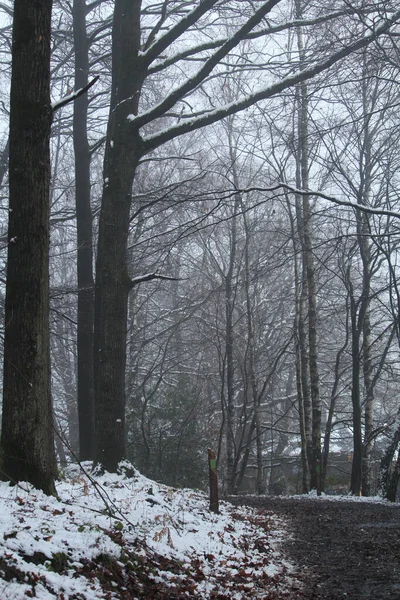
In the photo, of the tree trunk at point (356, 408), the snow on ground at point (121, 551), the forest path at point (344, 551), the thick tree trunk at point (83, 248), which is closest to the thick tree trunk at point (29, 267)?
the snow on ground at point (121, 551)

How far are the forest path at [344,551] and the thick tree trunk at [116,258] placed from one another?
311cm

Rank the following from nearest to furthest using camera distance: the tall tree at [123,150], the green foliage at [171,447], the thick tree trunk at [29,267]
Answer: the thick tree trunk at [29,267] < the tall tree at [123,150] < the green foliage at [171,447]

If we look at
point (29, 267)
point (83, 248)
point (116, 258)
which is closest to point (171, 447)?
point (83, 248)

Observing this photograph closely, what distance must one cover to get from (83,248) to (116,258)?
4916 millimetres

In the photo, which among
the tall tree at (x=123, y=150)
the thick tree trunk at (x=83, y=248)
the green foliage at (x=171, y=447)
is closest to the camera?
the tall tree at (x=123, y=150)

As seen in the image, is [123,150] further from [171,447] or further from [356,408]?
[171,447]

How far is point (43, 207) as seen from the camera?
6.30 metres

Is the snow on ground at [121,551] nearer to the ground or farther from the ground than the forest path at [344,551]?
farther from the ground

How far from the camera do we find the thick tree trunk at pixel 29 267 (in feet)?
19.5

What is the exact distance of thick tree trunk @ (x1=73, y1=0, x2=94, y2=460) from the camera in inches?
541

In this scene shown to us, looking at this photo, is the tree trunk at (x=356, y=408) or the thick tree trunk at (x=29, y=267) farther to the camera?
the tree trunk at (x=356, y=408)

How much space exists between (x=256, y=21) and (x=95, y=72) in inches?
270

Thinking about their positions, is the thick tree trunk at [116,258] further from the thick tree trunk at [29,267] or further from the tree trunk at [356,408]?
the tree trunk at [356,408]

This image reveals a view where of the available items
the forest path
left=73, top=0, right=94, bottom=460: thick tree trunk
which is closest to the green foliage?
left=73, top=0, right=94, bottom=460: thick tree trunk
